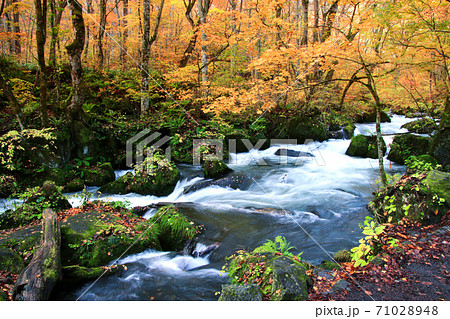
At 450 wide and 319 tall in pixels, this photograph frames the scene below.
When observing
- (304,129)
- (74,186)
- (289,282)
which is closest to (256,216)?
(289,282)

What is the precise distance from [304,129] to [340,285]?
37.5ft

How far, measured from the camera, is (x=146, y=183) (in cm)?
837

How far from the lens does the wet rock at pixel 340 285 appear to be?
287 cm

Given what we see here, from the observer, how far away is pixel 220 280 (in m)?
4.12

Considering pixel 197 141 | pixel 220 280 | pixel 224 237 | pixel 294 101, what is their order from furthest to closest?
pixel 294 101 → pixel 197 141 → pixel 224 237 → pixel 220 280

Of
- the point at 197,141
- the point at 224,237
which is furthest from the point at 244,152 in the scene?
the point at 224,237

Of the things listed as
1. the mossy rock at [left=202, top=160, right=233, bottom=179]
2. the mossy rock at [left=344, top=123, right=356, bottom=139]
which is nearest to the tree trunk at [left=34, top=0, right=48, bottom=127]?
the mossy rock at [left=202, top=160, right=233, bottom=179]

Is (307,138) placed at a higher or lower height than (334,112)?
lower

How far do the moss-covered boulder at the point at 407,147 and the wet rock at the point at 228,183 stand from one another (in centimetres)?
658

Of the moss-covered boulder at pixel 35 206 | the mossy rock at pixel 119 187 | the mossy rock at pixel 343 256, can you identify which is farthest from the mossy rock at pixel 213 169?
the mossy rock at pixel 343 256

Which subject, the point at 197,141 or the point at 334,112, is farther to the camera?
the point at 334,112

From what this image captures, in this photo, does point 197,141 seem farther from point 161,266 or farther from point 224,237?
point 161,266

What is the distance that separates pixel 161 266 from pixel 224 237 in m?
1.66

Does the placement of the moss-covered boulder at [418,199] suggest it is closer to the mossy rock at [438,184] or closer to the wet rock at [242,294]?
the mossy rock at [438,184]
